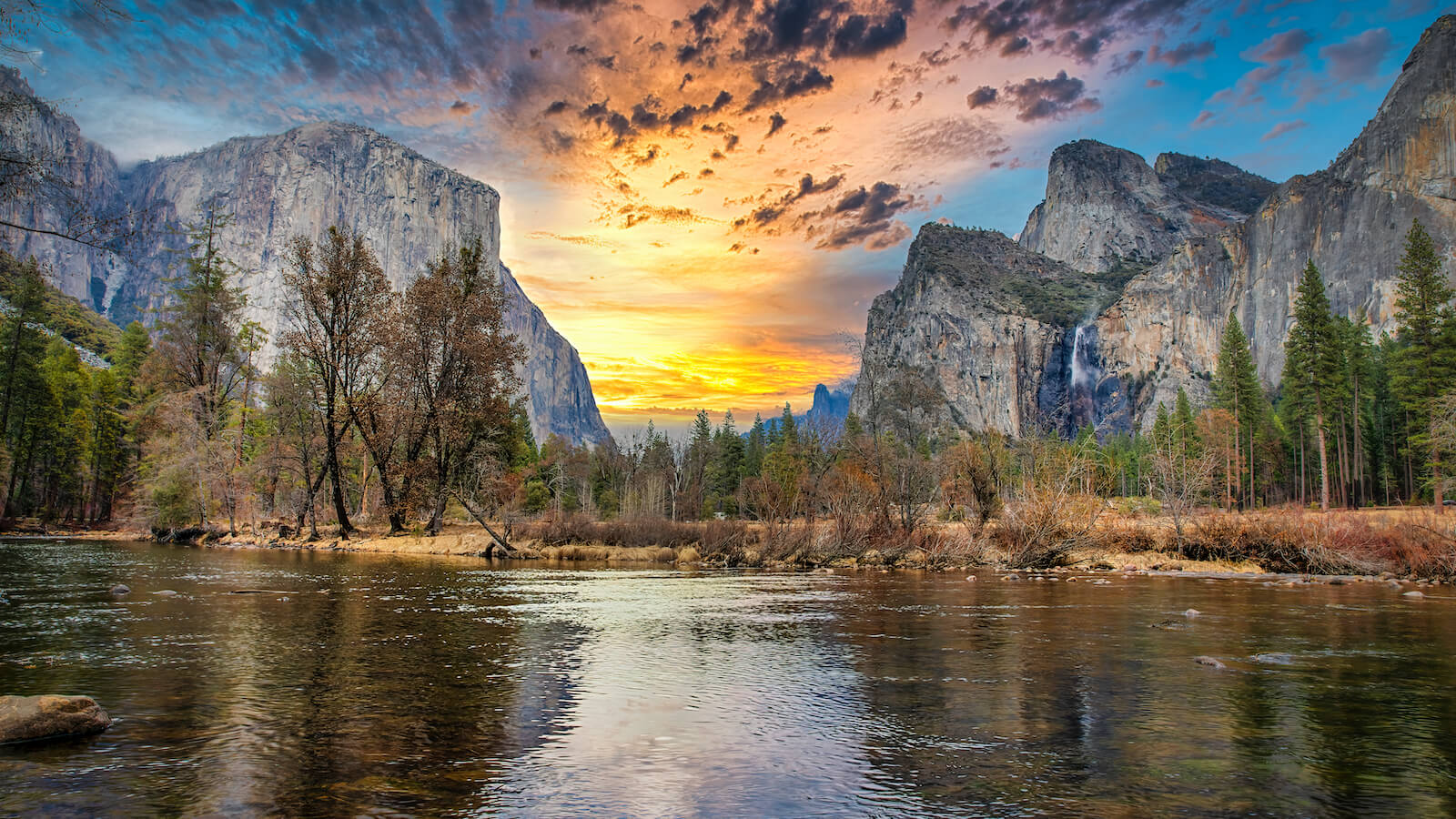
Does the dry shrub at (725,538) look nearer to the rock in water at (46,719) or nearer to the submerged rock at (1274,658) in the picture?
the submerged rock at (1274,658)

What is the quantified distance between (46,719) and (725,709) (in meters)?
6.54

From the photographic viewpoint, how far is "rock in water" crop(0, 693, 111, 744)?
7090 mm

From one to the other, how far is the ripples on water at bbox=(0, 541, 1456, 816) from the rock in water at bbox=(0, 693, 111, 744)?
222 millimetres

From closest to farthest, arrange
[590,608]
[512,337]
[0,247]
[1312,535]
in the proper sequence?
[0,247], [590,608], [1312,535], [512,337]

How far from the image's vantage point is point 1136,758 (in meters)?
7.01

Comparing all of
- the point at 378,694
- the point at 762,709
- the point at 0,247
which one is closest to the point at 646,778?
the point at 762,709

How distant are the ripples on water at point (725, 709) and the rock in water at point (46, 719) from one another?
22cm

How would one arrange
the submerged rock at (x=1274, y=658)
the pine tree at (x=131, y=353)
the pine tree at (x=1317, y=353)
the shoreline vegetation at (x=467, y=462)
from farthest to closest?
the pine tree at (x=1317, y=353)
the pine tree at (x=131, y=353)
the shoreline vegetation at (x=467, y=462)
the submerged rock at (x=1274, y=658)

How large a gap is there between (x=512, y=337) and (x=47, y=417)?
40756 mm

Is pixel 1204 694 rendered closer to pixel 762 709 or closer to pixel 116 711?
pixel 762 709

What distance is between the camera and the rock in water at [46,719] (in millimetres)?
7090

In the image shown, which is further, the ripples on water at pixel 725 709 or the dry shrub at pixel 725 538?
the dry shrub at pixel 725 538

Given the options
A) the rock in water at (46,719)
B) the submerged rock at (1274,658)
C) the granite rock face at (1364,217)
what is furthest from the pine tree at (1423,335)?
the rock in water at (46,719)

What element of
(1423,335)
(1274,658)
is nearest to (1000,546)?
(1274,658)
